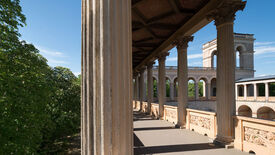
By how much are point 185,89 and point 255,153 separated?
478 cm

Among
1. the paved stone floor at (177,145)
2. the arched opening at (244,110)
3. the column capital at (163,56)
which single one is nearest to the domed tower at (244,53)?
the arched opening at (244,110)

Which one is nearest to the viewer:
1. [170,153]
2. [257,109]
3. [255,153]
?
[255,153]

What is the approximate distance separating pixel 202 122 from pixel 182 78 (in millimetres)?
2924

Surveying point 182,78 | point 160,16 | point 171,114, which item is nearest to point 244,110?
point 171,114

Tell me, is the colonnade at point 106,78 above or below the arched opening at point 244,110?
above

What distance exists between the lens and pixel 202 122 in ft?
24.9

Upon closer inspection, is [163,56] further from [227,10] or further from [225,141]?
[225,141]

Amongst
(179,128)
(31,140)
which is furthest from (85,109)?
(179,128)

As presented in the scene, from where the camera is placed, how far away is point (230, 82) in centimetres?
590

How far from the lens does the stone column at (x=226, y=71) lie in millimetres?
5855

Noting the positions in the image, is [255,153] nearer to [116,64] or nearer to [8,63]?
[116,64]

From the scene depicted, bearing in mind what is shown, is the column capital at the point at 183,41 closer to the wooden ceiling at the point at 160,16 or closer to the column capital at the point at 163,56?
the wooden ceiling at the point at 160,16

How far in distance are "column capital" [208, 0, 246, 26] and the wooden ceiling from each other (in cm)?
89

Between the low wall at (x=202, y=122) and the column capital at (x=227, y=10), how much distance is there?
4281 millimetres
